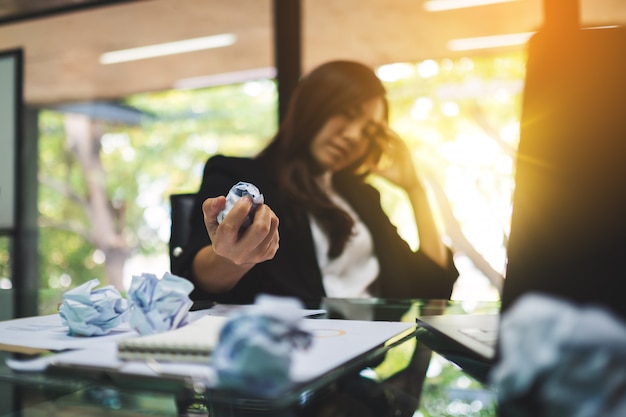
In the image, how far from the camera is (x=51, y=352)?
1.62ft

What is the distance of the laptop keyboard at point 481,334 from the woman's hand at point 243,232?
32 centimetres

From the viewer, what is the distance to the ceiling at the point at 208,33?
403cm

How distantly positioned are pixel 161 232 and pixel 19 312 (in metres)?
5.07

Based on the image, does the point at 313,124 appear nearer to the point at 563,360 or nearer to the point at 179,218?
the point at 179,218

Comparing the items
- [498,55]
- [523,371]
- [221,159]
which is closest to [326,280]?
[221,159]

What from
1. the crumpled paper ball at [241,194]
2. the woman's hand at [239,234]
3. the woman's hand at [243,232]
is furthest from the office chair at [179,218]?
the crumpled paper ball at [241,194]

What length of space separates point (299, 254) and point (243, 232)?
670mm

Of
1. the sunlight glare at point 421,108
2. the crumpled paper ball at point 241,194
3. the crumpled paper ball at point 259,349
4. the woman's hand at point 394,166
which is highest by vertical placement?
the sunlight glare at point 421,108

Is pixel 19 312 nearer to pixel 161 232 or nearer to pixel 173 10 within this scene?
pixel 173 10

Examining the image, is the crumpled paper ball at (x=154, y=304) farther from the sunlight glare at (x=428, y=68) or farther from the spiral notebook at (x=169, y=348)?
the sunlight glare at (x=428, y=68)

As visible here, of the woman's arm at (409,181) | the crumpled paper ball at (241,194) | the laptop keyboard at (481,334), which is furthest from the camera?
the woman's arm at (409,181)

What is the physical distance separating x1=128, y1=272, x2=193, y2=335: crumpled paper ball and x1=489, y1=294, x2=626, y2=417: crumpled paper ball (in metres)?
0.33

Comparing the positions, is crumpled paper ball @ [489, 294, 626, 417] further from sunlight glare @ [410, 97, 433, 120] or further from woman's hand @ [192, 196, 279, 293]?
sunlight glare @ [410, 97, 433, 120]

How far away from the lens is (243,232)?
33.9 inches
